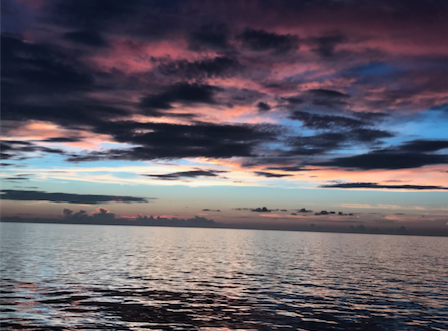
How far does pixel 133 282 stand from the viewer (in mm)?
48312

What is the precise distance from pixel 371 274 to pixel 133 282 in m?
39.4

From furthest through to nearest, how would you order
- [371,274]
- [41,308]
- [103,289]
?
[371,274] → [103,289] → [41,308]

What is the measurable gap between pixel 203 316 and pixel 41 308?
14246mm

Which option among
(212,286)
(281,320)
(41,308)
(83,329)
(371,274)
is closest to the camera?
(83,329)

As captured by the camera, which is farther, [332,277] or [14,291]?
[332,277]

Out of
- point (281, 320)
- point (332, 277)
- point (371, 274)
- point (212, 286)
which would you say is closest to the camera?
point (281, 320)

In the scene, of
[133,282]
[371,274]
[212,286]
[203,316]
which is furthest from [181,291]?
[371,274]

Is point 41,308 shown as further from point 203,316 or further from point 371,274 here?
point 371,274

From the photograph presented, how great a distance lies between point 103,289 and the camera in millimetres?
42875

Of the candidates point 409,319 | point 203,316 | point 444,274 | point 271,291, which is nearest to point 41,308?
point 203,316

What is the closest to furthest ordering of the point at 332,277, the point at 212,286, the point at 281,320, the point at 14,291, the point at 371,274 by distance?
the point at 281,320, the point at 14,291, the point at 212,286, the point at 332,277, the point at 371,274

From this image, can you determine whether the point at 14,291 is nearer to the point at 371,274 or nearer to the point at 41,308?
the point at 41,308

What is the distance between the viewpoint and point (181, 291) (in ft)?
141

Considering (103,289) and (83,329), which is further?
(103,289)
